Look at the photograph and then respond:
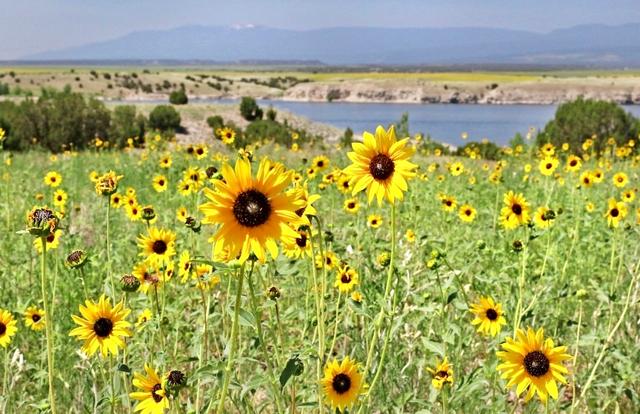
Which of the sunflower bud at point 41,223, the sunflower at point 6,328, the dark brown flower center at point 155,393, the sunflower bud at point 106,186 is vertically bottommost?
the sunflower at point 6,328

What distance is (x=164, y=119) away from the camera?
71.9 feet

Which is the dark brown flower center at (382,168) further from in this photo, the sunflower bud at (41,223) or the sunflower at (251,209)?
the sunflower bud at (41,223)

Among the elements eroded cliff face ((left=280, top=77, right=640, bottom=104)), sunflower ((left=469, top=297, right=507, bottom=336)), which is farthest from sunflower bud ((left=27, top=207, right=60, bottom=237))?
eroded cliff face ((left=280, top=77, right=640, bottom=104))

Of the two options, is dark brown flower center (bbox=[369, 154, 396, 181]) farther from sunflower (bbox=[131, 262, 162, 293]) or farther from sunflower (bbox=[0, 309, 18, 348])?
sunflower (bbox=[0, 309, 18, 348])

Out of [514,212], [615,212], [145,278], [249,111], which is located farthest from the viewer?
[249,111]

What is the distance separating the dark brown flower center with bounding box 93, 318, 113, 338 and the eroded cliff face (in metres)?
79.7

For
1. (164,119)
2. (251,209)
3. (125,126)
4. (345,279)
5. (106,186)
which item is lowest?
(164,119)

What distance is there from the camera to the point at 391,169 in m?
1.95

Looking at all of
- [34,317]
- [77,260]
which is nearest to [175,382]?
[77,260]

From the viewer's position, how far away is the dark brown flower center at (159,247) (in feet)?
9.49

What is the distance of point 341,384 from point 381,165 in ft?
2.27

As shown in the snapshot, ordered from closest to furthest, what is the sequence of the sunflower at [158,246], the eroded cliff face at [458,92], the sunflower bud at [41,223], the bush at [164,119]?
the sunflower bud at [41,223] < the sunflower at [158,246] < the bush at [164,119] < the eroded cliff face at [458,92]

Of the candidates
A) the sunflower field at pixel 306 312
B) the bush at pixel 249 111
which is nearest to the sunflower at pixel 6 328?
the sunflower field at pixel 306 312

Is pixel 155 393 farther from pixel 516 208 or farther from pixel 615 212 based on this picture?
pixel 615 212
